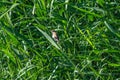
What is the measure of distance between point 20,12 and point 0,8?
5.3 inches

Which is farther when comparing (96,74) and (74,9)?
(74,9)

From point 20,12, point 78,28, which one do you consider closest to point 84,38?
point 78,28

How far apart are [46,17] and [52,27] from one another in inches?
2.6

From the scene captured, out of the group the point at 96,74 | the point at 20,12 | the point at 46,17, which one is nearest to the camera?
the point at 96,74

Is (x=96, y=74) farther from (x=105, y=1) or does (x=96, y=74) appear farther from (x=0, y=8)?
(x=0, y=8)

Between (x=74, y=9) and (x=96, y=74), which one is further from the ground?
(x=74, y=9)

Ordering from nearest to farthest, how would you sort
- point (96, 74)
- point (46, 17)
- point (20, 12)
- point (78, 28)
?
point (96, 74) → point (78, 28) → point (46, 17) → point (20, 12)

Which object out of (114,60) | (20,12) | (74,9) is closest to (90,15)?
(74,9)

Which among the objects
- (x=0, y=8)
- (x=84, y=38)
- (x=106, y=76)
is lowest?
(x=106, y=76)

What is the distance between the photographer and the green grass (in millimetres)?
2283

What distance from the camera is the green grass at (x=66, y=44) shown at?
2.28 m

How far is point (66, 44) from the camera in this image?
2434mm

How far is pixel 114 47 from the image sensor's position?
2.27 meters

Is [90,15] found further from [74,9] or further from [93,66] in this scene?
[93,66]
